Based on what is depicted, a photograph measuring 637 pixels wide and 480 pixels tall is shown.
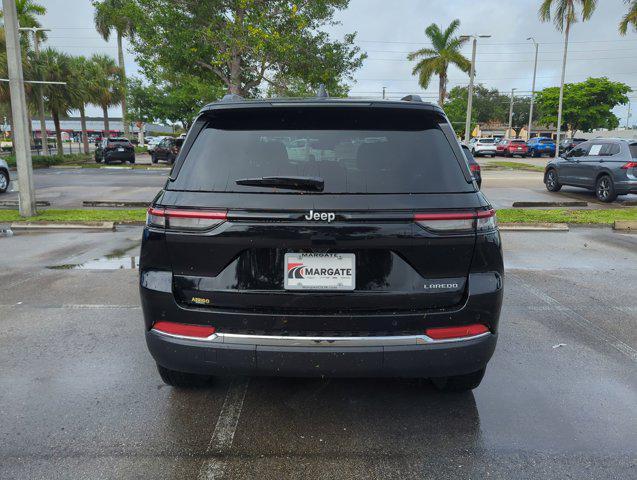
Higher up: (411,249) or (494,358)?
(411,249)

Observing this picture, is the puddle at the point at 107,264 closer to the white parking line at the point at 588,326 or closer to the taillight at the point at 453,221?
the white parking line at the point at 588,326

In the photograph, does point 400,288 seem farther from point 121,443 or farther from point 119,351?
point 119,351

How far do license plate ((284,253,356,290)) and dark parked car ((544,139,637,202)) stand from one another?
13551 millimetres

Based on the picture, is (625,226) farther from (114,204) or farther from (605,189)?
(114,204)

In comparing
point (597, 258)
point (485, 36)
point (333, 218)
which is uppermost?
point (485, 36)

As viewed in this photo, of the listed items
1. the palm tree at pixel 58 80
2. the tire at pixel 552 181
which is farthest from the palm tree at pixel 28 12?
the tire at pixel 552 181

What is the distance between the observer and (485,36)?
28.7m

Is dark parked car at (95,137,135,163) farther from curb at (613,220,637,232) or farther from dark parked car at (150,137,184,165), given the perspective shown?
curb at (613,220,637,232)

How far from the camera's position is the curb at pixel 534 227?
33.5ft

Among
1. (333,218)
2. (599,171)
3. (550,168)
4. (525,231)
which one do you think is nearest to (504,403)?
(333,218)

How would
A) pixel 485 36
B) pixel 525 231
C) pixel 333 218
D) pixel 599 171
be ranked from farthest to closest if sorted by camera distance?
pixel 485 36
pixel 599 171
pixel 525 231
pixel 333 218

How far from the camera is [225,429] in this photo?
3.10 metres

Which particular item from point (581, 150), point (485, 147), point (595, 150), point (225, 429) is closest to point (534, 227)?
point (595, 150)

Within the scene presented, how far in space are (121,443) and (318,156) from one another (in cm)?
197
